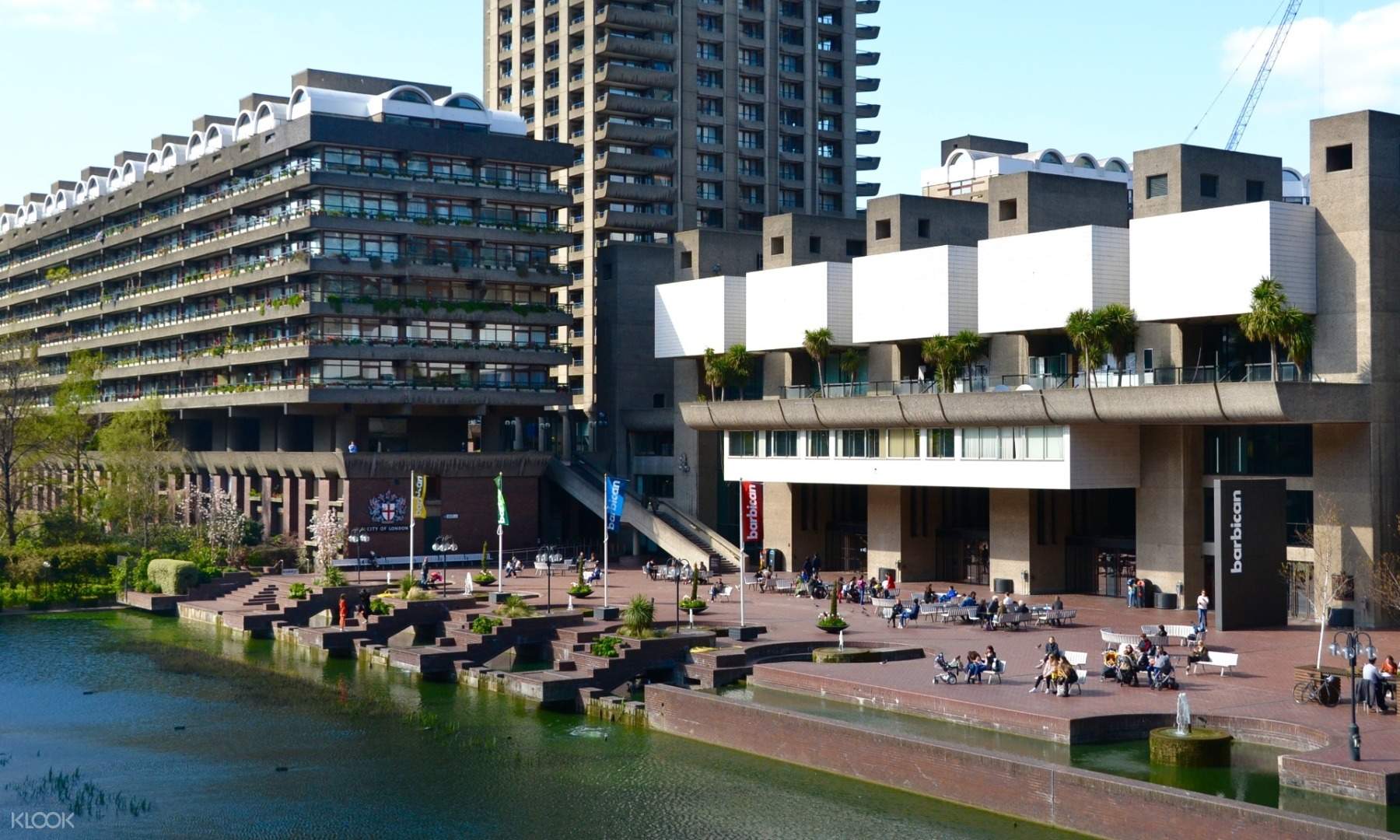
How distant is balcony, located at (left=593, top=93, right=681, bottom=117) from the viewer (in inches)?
4862

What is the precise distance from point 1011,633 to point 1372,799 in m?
26.0

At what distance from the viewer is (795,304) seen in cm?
8700

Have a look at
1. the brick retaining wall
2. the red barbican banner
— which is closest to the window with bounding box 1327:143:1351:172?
the red barbican banner

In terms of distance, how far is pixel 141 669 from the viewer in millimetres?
60844

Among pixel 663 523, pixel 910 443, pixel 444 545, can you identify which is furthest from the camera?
pixel 444 545

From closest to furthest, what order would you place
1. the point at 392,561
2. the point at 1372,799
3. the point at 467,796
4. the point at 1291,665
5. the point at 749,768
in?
the point at 1372,799
the point at 467,796
the point at 749,768
the point at 1291,665
the point at 392,561

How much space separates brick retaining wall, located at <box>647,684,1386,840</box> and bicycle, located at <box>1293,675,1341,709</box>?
11.3 metres

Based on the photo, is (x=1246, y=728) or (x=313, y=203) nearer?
(x=1246, y=728)

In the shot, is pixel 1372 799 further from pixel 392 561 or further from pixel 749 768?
pixel 392 561

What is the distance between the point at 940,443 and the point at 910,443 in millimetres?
2287

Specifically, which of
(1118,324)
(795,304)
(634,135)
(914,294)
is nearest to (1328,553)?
(1118,324)

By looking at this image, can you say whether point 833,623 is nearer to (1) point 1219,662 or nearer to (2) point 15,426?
(1) point 1219,662

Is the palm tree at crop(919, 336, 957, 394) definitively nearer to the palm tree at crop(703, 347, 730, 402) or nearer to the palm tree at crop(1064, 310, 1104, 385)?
the palm tree at crop(1064, 310, 1104, 385)

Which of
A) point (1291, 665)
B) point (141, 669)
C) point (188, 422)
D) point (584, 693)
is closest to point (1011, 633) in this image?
point (1291, 665)
